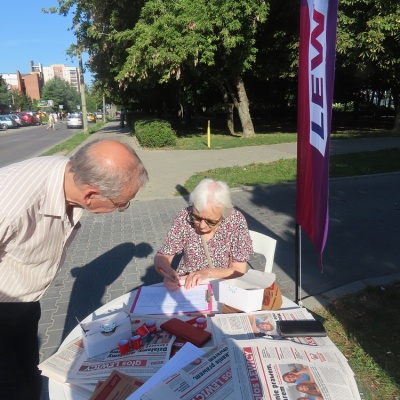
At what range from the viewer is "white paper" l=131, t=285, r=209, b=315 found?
1.94m

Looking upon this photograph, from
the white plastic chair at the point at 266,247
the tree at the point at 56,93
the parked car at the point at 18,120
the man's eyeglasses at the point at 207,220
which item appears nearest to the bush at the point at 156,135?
the white plastic chair at the point at 266,247

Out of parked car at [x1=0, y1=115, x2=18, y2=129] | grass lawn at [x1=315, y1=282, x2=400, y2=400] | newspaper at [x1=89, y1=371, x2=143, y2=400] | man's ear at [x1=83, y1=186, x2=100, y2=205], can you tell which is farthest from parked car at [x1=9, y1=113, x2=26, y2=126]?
newspaper at [x1=89, y1=371, x2=143, y2=400]

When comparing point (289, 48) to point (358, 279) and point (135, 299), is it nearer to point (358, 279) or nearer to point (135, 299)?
point (358, 279)

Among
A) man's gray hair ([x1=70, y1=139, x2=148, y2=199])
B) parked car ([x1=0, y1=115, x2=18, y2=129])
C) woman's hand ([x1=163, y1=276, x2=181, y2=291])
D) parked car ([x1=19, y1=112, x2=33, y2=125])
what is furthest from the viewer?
parked car ([x1=19, y1=112, x2=33, y2=125])

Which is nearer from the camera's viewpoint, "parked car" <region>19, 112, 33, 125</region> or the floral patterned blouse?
the floral patterned blouse

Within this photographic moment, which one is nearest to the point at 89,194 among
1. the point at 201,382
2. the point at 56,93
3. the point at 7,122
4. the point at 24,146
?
the point at 201,382

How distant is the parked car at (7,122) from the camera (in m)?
41.0

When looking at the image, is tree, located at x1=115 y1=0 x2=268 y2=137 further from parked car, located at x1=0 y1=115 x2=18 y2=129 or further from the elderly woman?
parked car, located at x1=0 y1=115 x2=18 y2=129

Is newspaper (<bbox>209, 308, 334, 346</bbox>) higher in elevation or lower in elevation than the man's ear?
lower

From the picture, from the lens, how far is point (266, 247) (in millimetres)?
2898

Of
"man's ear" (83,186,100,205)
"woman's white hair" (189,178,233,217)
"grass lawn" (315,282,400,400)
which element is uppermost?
"man's ear" (83,186,100,205)

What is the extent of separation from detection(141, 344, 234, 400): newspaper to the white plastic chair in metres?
1.58

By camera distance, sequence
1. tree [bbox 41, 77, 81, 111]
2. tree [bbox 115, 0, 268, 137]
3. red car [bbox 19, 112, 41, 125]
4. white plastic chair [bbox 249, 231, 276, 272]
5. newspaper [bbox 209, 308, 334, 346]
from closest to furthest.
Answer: newspaper [bbox 209, 308, 334, 346] < white plastic chair [bbox 249, 231, 276, 272] < tree [bbox 115, 0, 268, 137] < red car [bbox 19, 112, 41, 125] < tree [bbox 41, 77, 81, 111]

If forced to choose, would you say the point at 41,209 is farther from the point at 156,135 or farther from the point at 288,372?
the point at 156,135
